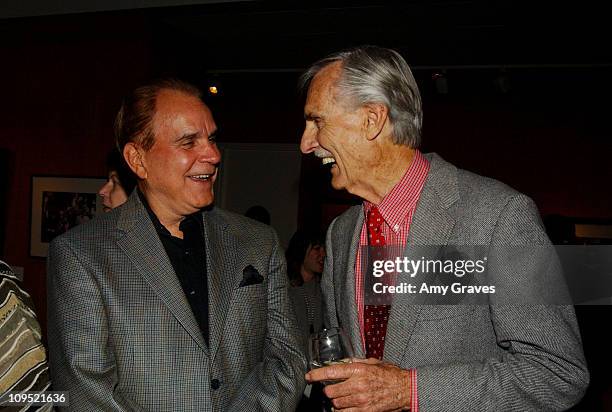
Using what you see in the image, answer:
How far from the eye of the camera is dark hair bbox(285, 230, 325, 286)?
4.68m

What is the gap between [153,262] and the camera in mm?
1951

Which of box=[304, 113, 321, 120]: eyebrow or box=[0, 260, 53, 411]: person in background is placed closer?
box=[0, 260, 53, 411]: person in background

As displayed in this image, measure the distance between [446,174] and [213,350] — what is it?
36.6 inches

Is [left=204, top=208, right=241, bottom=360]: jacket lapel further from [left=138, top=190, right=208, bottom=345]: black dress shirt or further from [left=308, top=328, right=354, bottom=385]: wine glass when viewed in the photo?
[left=308, top=328, right=354, bottom=385]: wine glass

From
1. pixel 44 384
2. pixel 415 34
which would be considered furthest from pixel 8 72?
pixel 44 384

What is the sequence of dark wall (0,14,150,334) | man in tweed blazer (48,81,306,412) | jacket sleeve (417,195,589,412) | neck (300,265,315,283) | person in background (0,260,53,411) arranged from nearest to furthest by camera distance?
1. person in background (0,260,53,411)
2. jacket sleeve (417,195,589,412)
3. man in tweed blazer (48,81,306,412)
4. neck (300,265,315,283)
5. dark wall (0,14,150,334)

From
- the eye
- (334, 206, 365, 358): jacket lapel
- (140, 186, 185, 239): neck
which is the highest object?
the eye

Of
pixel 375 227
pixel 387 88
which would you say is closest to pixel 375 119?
pixel 387 88

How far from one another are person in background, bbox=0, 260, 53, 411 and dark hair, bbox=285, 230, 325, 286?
337 cm

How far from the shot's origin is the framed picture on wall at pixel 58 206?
17.1ft

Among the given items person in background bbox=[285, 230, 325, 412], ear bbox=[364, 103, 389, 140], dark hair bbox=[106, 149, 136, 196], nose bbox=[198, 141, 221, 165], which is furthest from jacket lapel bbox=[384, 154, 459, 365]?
person in background bbox=[285, 230, 325, 412]

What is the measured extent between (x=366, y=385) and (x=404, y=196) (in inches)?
24.4

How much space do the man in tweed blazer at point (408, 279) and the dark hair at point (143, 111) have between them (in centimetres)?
48

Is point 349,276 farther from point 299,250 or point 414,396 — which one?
point 299,250
